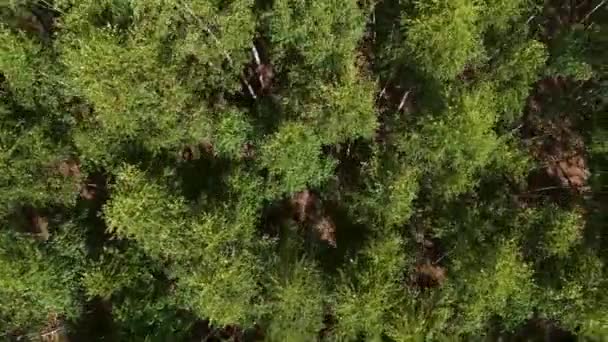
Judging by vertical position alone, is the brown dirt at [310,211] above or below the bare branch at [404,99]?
below

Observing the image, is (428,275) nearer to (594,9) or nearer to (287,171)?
(287,171)

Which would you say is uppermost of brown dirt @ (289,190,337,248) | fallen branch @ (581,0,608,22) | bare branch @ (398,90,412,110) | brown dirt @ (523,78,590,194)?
fallen branch @ (581,0,608,22)

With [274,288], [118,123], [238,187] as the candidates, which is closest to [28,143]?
[118,123]

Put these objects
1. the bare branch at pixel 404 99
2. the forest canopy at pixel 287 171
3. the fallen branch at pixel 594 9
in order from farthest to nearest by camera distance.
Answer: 1. the fallen branch at pixel 594 9
2. the bare branch at pixel 404 99
3. the forest canopy at pixel 287 171

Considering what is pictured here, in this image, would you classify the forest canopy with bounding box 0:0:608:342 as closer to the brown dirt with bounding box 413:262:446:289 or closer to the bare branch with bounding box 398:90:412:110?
the brown dirt with bounding box 413:262:446:289

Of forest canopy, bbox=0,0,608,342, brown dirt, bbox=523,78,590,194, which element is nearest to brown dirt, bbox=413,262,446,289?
forest canopy, bbox=0,0,608,342

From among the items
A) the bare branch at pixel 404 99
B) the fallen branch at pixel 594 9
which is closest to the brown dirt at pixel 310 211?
the bare branch at pixel 404 99

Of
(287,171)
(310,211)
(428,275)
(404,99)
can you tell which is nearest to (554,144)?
(404,99)

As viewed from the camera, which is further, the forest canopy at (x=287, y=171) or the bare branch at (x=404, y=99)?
the bare branch at (x=404, y=99)

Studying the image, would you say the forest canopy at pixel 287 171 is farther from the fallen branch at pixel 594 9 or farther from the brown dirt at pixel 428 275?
the fallen branch at pixel 594 9
